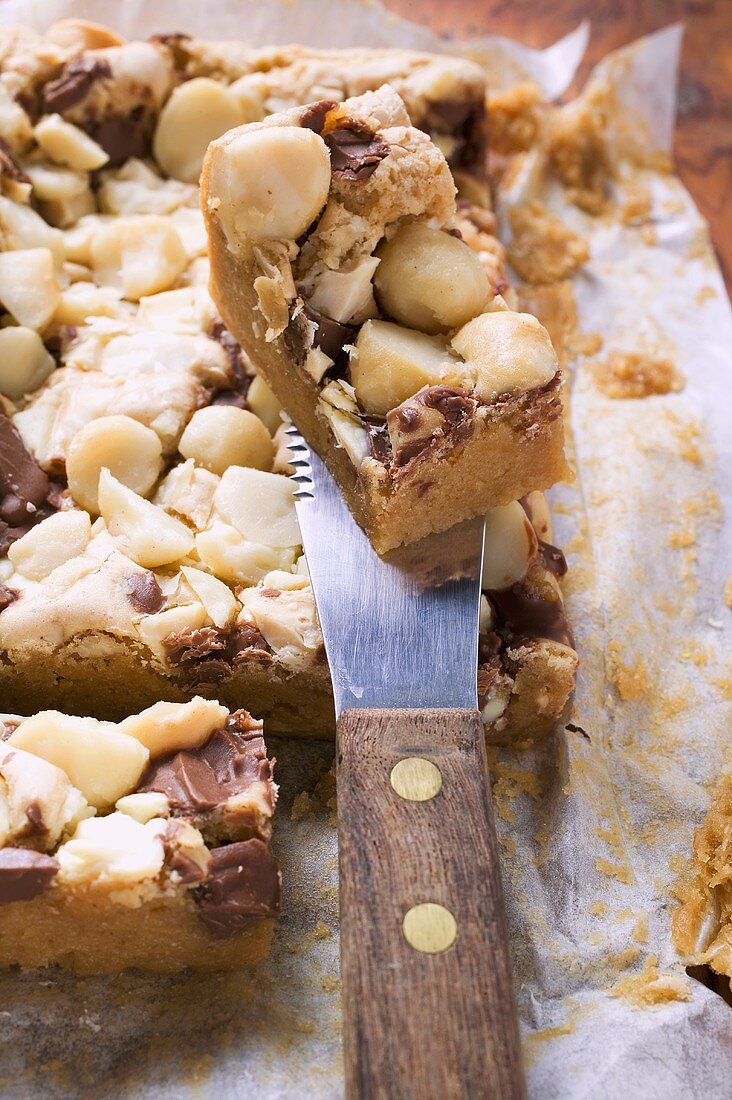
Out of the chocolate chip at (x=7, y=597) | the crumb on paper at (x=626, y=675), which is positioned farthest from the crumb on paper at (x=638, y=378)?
the chocolate chip at (x=7, y=597)

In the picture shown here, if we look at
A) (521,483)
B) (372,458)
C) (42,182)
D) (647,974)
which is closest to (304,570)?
(372,458)

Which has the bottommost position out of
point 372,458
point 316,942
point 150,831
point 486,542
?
point 316,942

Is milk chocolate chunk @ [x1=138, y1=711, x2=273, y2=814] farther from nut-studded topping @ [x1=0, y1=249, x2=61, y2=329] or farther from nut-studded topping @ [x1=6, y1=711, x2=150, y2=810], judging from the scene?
nut-studded topping @ [x1=0, y1=249, x2=61, y2=329]

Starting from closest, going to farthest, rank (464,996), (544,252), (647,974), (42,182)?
(464,996) → (647,974) → (42,182) → (544,252)

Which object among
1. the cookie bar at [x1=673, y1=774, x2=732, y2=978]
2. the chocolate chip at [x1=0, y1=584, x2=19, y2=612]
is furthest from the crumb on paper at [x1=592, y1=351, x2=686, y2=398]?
the chocolate chip at [x1=0, y1=584, x2=19, y2=612]

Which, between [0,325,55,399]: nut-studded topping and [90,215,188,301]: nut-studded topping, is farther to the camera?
[90,215,188,301]: nut-studded topping

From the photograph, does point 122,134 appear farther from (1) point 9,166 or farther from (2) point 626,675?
(2) point 626,675

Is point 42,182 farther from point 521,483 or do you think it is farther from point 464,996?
point 464,996
